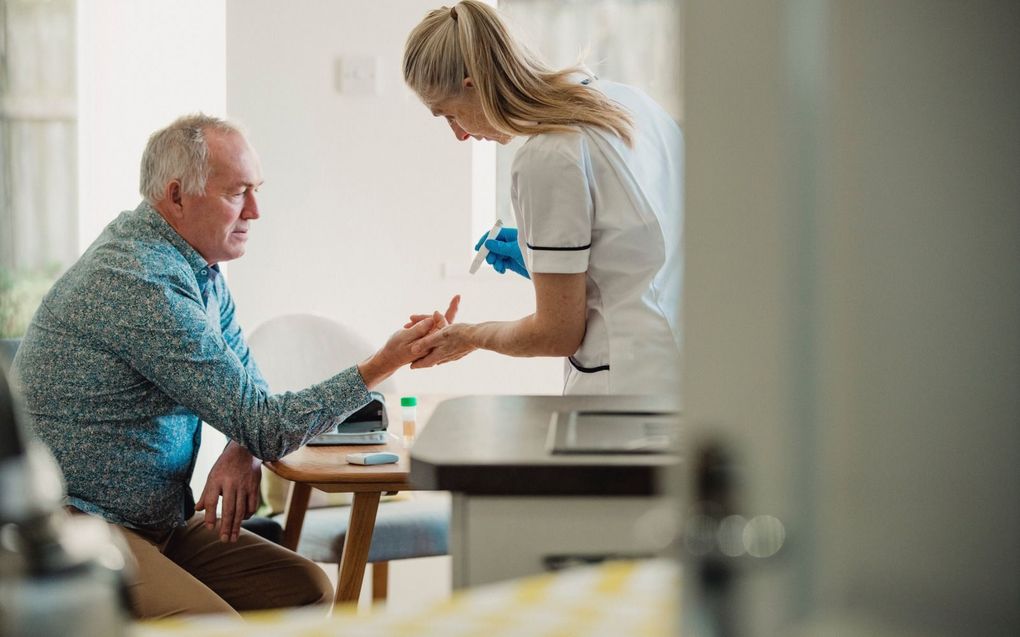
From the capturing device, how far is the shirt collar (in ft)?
6.41

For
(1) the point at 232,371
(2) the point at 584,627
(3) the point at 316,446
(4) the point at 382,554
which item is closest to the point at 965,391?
(2) the point at 584,627

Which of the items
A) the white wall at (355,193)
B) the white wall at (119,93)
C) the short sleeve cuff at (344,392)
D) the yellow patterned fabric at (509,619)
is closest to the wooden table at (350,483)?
the short sleeve cuff at (344,392)

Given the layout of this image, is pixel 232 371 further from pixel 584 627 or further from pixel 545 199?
pixel 584 627

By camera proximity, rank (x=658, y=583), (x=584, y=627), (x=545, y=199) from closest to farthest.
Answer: (x=584, y=627)
(x=658, y=583)
(x=545, y=199)

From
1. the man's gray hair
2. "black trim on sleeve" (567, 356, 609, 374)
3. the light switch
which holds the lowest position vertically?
"black trim on sleeve" (567, 356, 609, 374)

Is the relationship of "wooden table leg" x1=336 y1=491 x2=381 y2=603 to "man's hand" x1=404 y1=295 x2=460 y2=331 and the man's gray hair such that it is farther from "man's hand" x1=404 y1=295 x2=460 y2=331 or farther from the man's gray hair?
the man's gray hair

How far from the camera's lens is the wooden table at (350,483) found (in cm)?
186

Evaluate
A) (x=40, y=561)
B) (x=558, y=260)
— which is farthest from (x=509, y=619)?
(x=558, y=260)

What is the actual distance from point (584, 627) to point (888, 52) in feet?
1.37

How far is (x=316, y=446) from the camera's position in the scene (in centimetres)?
210

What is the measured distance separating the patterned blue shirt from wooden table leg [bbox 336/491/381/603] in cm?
22

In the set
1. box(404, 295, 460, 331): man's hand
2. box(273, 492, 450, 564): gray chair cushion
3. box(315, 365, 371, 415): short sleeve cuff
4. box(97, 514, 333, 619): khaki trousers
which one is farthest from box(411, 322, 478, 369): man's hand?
box(273, 492, 450, 564): gray chair cushion

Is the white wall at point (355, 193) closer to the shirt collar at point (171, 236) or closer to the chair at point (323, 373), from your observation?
the chair at point (323, 373)

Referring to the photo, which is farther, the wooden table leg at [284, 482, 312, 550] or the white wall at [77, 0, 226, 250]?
the white wall at [77, 0, 226, 250]
